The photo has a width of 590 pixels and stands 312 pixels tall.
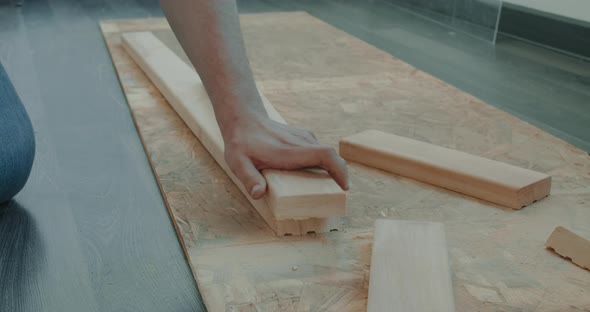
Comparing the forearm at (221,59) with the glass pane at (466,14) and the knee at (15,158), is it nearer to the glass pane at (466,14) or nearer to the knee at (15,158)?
the knee at (15,158)

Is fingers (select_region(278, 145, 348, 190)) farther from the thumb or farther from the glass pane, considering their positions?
the glass pane

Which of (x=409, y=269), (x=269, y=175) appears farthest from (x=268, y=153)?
(x=409, y=269)

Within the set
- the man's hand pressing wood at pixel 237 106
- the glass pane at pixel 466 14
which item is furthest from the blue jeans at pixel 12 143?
the glass pane at pixel 466 14

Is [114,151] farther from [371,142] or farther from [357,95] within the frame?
[357,95]

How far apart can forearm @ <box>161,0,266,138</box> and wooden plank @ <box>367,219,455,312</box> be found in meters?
0.39

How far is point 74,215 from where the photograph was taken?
1.48 m

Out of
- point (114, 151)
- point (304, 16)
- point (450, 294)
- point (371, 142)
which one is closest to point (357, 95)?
point (371, 142)

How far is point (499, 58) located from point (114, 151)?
2190 millimetres

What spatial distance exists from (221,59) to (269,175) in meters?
0.28

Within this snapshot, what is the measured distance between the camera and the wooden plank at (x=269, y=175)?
1275mm

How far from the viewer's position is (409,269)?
3.79 ft

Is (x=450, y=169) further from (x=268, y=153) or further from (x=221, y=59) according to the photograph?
(x=221, y=59)

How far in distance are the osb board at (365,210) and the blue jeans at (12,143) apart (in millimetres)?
314

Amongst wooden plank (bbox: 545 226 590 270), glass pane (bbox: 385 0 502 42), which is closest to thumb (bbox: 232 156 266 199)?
wooden plank (bbox: 545 226 590 270)
